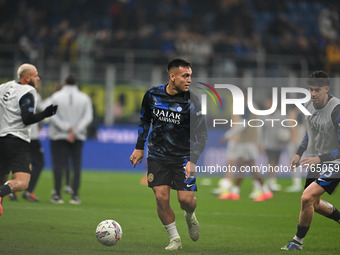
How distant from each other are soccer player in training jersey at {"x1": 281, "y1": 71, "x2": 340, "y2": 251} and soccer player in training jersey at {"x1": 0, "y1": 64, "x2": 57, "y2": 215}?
373 cm

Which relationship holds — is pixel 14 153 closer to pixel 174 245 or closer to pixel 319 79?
pixel 174 245

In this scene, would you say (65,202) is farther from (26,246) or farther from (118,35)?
(118,35)

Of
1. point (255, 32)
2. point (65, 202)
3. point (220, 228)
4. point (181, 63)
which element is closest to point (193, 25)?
point (255, 32)

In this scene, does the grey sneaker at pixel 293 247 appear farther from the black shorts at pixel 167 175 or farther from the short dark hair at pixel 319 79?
the short dark hair at pixel 319 79

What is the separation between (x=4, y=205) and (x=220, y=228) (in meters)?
4.31

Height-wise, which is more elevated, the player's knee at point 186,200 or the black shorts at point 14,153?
the black shorts at point 14,153

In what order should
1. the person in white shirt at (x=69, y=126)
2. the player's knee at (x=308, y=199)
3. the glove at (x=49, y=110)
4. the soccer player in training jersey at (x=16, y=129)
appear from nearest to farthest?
the player's knee at (x=308, y=199) → the glove at (x=49, y=110) → the soccer player in training jersey at (x=16, y=129) → the person in white shirt at (x=69, y=126)

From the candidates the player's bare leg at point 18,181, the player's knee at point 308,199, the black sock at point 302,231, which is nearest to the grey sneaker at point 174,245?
the black sock at point 302,231

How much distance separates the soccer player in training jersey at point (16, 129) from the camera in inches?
369

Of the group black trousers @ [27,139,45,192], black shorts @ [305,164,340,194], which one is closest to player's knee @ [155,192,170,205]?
black shorts @ [305,164,340,194]

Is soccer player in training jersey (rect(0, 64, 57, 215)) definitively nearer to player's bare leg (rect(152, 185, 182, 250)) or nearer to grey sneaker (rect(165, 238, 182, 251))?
player's bare leg (rect(152, 185, 182, 250))

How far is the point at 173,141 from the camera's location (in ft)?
27.1

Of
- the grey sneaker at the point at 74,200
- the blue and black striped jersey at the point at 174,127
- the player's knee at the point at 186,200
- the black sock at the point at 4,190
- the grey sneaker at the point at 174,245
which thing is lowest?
the grey sneaker at the point at 74,200

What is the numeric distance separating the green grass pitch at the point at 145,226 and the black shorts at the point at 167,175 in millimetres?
795
